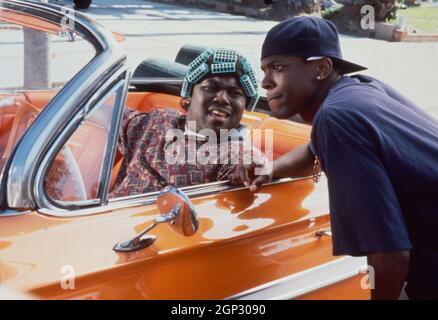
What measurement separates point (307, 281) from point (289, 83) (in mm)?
663

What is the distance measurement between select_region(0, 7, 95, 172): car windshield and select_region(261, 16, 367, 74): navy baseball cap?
623 mm

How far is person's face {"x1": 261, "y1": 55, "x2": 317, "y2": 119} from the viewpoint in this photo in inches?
74.2

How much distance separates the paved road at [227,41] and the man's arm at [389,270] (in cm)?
678

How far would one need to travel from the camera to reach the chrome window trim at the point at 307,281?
6.38ft

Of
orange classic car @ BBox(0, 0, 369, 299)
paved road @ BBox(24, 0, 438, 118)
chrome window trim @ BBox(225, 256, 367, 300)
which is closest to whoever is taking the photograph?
orange classic car @ BBox(0, 0, 369, 299)

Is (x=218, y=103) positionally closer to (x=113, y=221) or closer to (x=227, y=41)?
(x=113, y=221)

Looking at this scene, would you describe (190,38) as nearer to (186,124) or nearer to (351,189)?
(186,124)

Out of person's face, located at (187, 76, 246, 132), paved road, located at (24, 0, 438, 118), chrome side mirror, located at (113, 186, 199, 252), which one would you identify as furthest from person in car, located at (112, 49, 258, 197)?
paved road, located at (24, 0, 438, 118)

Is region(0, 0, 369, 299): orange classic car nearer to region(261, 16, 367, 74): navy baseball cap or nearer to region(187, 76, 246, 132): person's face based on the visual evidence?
region(187, 76, 246, 132): person's face

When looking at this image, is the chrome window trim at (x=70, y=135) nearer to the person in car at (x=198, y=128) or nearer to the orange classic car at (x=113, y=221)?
the orange classic car at (x=113, y=221)

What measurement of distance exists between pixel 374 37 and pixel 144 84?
12.4 meters

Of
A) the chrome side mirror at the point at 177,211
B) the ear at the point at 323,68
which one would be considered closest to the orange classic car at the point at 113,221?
the chrome side mirror at the point at 177,211

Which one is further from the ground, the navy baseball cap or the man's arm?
the navy baseball cap
